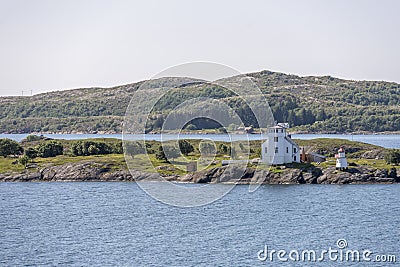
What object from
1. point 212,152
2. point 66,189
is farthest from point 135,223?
point 212,152

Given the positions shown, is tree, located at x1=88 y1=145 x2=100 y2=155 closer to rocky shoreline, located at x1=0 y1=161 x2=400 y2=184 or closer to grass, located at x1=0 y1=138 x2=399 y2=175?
grass, located at x1=0 y1=138 x2=399 y2=175

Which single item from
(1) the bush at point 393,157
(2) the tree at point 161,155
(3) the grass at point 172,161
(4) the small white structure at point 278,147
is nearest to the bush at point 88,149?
(3) the grass at point 172,161

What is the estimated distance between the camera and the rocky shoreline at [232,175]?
110188 millimetres

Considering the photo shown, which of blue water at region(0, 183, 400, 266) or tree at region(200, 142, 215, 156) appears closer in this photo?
blue water at region(0, 183, 400, 266)

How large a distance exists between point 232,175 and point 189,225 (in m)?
34.2

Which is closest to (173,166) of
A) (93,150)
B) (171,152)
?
(171,152)

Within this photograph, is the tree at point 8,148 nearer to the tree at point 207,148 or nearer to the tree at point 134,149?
the tree at point 134,149

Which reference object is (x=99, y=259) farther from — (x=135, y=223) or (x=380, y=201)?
(x=380, y=201)

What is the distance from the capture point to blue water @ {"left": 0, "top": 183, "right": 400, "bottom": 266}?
64.1m

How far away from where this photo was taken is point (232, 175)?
11262cm

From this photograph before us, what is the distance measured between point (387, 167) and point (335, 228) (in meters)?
41.3
